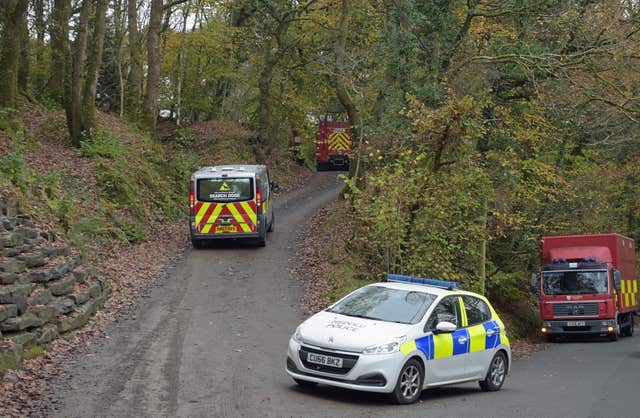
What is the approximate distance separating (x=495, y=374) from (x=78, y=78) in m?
18.2

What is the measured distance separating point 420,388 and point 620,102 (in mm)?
12066

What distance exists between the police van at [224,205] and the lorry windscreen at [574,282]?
9.60m

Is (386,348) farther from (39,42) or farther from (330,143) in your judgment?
(330,143)

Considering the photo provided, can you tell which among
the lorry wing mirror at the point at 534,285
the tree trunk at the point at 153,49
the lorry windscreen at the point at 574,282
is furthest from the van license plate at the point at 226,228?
the tree trunk at the point at 153,49

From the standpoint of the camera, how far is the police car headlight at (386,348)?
10.5 meters

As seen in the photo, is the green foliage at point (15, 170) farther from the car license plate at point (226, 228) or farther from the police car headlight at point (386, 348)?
the police car headlight at point (386, 348)

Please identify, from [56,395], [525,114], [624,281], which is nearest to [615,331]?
[624,281]

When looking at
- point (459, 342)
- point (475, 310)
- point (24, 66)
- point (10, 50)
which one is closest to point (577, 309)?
point (475, 310)

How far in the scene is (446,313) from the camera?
1197 cm

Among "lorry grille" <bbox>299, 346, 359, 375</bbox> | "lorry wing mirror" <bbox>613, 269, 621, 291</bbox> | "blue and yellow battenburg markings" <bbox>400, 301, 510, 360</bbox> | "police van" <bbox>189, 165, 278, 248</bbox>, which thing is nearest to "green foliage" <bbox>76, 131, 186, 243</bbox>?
"police van" <bbox>189, 165, 278, 248</bbox>

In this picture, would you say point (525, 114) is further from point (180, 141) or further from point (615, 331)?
point (180, 141)

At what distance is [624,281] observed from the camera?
2738 cm

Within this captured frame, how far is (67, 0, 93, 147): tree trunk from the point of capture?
25625mm

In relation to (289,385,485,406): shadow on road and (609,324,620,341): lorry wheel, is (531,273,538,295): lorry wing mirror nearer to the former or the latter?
(609,324,620,341): lorry wheel
